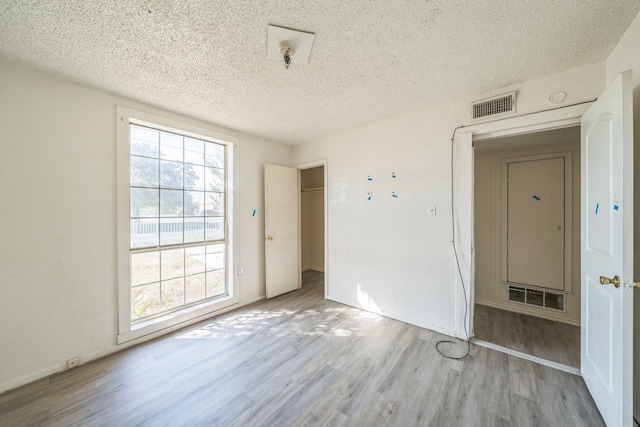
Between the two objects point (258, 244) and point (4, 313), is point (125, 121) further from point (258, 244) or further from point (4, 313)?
point (258, 244)

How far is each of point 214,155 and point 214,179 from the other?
1.05 feet

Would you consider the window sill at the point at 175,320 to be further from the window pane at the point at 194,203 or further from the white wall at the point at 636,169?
the white wall at the point at 636,169

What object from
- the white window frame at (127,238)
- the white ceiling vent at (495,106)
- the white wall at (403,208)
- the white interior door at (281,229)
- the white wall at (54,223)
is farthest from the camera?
the white interior door at (281,229)

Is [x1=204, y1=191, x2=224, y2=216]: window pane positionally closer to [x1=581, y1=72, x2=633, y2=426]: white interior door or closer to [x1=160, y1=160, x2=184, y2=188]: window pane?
[x1=160, y1=160, x2=184, y2=188]: window pane

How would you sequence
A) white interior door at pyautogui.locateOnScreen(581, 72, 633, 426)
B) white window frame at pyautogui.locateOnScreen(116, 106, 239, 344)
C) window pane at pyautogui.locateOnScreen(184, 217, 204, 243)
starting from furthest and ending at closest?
window pane at pyautogui.locateOnScreen(184, 217, 204, 243) < white window frame at pyautogui.locateOnScreen(116, 106, 239, 344) < white interior door at pyautogui.locateOnScreen(581, 72, 633, 426)

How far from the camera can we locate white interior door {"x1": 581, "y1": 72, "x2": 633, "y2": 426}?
117cm

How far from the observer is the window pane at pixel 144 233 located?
2357 millimetres

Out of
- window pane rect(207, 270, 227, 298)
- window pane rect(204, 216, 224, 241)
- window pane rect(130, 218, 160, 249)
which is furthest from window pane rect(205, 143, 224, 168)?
window pane rect(207, 270, 227, 298)

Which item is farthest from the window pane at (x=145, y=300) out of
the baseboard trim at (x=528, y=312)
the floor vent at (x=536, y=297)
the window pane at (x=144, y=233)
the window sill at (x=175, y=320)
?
the floor vent at (x=536, y=297)

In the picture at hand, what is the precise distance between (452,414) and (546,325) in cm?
206

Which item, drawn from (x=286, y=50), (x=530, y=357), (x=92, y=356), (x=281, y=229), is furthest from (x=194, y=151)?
(x=530, y=357)

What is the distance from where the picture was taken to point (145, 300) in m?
2.48

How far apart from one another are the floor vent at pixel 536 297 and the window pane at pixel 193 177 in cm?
431

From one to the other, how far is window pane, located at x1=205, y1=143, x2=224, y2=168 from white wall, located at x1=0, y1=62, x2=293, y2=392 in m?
0.84
